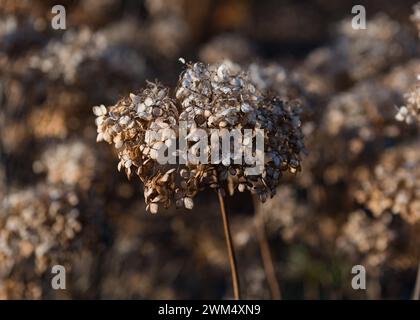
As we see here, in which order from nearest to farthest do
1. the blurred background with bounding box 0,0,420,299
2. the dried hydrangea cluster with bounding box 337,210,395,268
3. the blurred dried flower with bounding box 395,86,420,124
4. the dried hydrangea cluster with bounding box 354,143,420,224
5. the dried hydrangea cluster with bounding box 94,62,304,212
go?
the dried hydrangea cluster with bounding box 94,62,304,212
the blurred dried flower with bounding box 395,86,420,124
the dried hydrangea cluster with bounding box 354,143,420,224
the blurred background with bounding box 0,0,420,299
the dried hydrangea cluster with bounding box 337,210,395,268

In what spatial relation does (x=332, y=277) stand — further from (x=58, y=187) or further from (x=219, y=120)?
(x=219, y=120)

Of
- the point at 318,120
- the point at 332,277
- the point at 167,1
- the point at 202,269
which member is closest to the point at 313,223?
the point at 332,277

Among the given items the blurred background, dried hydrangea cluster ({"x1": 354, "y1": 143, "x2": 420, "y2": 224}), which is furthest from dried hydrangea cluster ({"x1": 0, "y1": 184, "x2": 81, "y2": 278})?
dried hydrangea cluster ({"x1": 354, "y1": 143, "x2": 420, "y2": 224})

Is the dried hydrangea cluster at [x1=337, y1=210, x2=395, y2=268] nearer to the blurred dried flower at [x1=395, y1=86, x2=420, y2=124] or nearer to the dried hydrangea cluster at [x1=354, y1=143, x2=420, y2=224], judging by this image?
the dried hydrangea cluster at [x1=354, y1=143, x2=420, y2=224]

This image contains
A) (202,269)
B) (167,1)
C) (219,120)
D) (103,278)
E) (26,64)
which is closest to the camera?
(219,120)

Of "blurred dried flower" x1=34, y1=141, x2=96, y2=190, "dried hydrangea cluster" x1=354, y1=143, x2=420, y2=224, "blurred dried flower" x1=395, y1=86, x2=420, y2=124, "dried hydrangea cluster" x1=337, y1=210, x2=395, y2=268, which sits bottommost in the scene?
"dried hydrangea cluster" x1=337, y1=210, x2=395, y2=268
